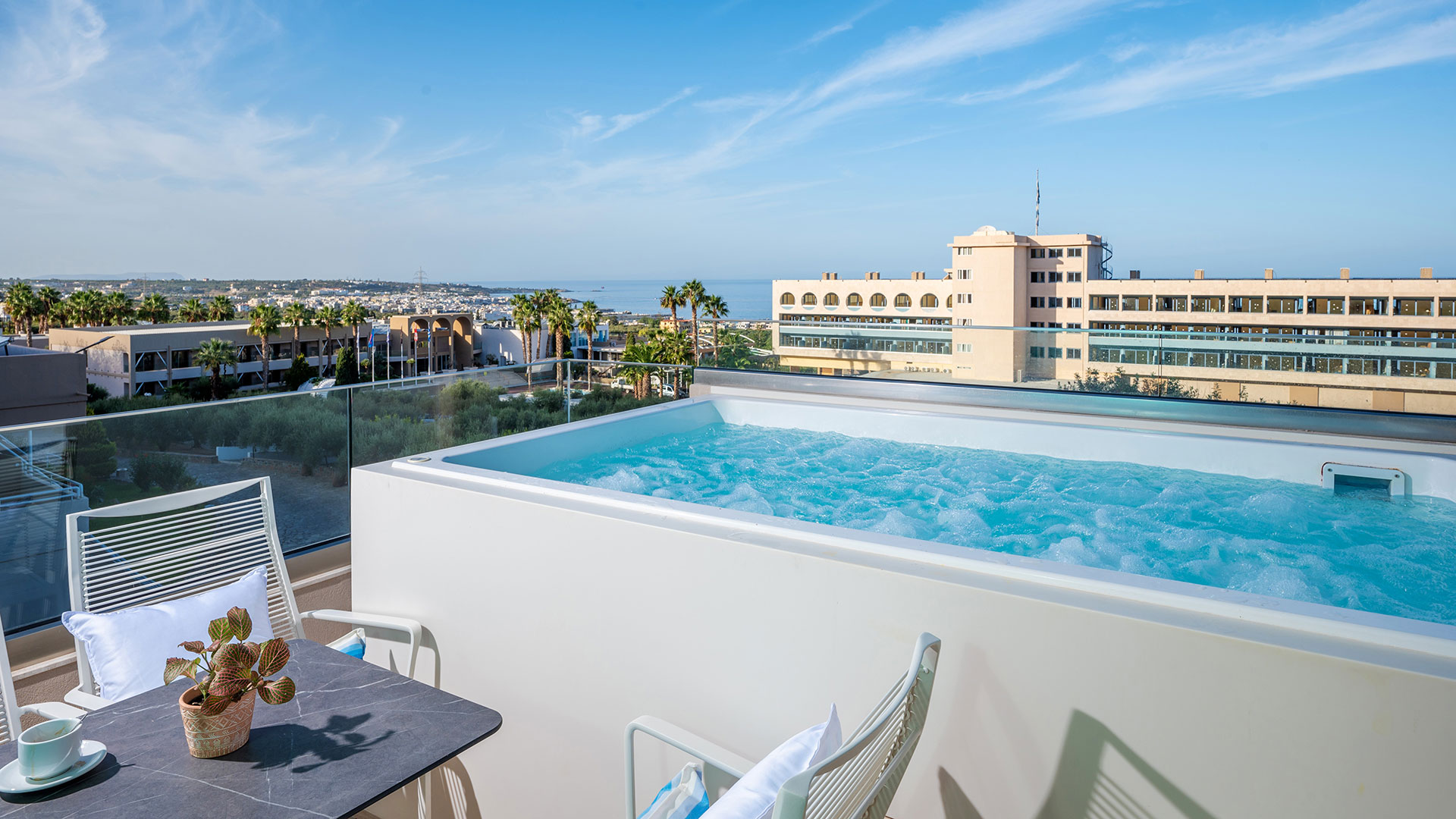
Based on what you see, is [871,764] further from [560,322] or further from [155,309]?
[155,309]

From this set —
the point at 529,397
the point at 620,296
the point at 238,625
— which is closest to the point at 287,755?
the point at 238,625

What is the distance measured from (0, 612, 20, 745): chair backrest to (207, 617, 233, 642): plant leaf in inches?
23.4

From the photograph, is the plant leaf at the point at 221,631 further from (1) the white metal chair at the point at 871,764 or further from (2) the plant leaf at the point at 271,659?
(1) the white metal chair at the point at 871,764

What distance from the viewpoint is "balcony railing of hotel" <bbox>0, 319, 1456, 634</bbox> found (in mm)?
2857

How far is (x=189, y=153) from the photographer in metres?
44.1

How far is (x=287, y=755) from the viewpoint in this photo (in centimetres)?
148

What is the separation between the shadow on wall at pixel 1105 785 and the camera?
Answer: 1.47m

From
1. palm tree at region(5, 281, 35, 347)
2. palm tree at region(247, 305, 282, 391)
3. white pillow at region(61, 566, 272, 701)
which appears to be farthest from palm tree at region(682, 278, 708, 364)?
palm tree at region(5, 281, 35, 347)

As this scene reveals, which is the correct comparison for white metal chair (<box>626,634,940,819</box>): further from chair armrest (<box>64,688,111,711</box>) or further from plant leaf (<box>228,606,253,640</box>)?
chair armrest (<box>64,688,111,711</box>)

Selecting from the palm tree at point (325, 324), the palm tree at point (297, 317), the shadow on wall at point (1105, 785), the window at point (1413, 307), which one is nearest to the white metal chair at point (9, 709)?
the shadow on wall at point (1105, 785)

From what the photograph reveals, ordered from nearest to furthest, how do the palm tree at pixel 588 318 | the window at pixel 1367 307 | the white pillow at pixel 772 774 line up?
the white pillow at pixel 772 774, the window at pixel 1367 307, the palm tree at pixel 588 318

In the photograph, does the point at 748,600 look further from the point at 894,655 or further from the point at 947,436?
the point at 947,436

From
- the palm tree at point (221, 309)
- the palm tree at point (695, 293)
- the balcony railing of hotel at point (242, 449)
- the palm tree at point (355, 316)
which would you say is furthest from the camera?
the palm tree at point (355, 316)

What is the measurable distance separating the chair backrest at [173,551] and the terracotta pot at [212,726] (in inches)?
35.8
